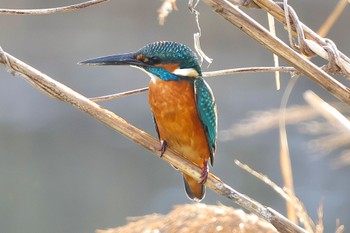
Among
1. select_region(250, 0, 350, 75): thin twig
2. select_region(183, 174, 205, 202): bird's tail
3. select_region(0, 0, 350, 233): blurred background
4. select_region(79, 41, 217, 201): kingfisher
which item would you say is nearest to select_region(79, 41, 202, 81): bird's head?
select_region(79, 41, 217, 201): kingfisher

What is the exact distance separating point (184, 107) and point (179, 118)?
2 cm

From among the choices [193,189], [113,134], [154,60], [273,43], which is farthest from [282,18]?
[113,134]

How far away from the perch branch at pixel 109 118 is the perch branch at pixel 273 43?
0.69 ft

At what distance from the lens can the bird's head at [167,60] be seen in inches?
63.3

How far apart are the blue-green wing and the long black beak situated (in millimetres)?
145

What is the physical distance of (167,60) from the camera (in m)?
1.67

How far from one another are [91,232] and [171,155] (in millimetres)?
3040

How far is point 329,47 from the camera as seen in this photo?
1.22 meters

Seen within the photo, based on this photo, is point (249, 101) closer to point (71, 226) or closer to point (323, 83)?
point (71, 226)

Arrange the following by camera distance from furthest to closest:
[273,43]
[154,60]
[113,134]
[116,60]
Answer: [113,134] < [154,60] < [116,60] < [273,43]

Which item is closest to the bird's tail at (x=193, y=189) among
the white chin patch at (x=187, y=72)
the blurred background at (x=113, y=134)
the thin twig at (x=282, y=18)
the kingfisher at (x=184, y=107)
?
the kingfisher at (x=184, y=107)

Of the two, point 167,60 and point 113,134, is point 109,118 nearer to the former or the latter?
point 167,60

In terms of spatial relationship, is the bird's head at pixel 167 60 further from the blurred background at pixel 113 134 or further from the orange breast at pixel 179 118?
the blurred background at pixel 113 134

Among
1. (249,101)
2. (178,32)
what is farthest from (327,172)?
(178,32)
